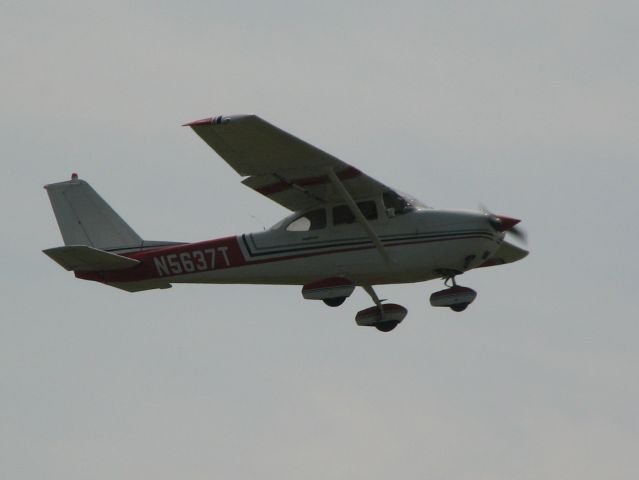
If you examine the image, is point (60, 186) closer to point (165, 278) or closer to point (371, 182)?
point (165, 278)

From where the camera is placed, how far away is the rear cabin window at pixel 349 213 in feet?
70.6

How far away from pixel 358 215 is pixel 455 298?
189cm

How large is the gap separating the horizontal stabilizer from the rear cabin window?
3.48 m

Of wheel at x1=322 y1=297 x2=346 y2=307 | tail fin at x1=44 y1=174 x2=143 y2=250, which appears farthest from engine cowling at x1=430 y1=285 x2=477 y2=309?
tail fin at x1=44 y1=174 x2=143 y2=250

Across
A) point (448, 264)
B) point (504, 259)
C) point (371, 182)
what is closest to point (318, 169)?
point (371, 182)

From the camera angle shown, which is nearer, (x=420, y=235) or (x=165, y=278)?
(x=420, y=235)

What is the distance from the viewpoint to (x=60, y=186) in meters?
24.2

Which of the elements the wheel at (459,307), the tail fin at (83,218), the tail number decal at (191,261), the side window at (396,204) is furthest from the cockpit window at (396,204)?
the tail fin at (83,218)

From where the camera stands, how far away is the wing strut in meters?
20.9

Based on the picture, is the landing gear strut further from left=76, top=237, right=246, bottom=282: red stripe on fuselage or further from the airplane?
left=76, top=237, right=246, bottom=282: red stripe on fuselage

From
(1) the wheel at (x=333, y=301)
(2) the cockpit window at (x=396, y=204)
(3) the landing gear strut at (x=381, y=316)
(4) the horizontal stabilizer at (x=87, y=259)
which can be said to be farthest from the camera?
(3) the landing gear strut at (x=381, y=316)

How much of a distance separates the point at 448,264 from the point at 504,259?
95.5 inches

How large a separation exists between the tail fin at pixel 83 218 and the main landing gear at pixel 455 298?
18.6 ft

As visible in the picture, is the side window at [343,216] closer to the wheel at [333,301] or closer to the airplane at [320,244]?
the airplane at [320,244]
